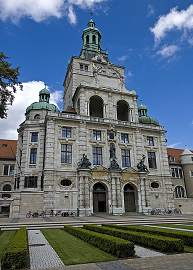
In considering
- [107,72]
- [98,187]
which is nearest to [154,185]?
[98,187]

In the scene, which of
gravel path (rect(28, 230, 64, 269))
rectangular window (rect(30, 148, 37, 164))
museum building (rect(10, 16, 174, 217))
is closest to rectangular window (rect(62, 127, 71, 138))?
museum building (rect(10, 16, 174, 217))

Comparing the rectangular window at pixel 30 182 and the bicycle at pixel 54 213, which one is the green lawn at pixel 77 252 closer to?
the bicycle at pixel 54 213

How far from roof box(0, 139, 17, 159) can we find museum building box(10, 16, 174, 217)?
1184 cm

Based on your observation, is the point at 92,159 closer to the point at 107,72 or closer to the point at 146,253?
the point at 107,72

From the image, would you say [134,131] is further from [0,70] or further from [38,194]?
[0,70]

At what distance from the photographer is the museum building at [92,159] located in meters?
34.2

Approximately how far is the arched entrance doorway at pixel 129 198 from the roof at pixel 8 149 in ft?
88.8

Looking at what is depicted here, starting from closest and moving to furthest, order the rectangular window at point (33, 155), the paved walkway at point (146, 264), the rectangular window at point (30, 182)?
the paved walkway at point (146, 264)
the rectangular window at point (30, 182)
the rectangular window at point (33, 155)

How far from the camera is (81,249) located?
10.2m

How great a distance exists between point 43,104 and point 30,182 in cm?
1604

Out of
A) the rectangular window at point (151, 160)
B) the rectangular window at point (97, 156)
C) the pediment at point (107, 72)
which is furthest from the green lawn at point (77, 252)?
the pediment at point (107, 72)

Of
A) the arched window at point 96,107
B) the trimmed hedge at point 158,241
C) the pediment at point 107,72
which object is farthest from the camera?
the arched window at point 96,107

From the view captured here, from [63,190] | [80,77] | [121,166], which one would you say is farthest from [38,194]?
[80,77]

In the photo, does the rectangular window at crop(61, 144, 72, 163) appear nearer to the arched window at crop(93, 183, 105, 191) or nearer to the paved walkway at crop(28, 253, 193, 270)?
the arched window at crop(93, 183, 105, 191)
